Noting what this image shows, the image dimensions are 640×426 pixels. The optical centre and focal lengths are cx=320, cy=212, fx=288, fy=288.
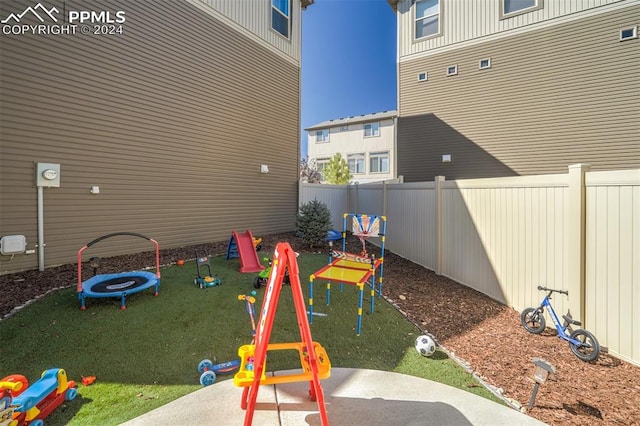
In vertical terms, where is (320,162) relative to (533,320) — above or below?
above

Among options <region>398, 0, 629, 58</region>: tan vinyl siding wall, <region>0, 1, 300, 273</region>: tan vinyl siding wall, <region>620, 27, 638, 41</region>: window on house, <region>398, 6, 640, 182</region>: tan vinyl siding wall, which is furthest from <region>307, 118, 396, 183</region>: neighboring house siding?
<region>0, 1, 300, 273</region>: tan vinyl siding wall

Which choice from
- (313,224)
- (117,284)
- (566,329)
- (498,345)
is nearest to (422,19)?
(313,224)

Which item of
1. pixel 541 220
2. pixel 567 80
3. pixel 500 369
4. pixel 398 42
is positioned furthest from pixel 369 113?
pixel 500 369

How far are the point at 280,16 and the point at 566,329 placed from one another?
11.9 meters

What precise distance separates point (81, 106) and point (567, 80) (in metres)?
13.0

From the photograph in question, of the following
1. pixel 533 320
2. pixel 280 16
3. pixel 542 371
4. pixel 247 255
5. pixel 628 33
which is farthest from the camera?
pixel 280 16

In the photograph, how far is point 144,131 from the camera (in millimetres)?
6832

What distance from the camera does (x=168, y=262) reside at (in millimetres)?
6590

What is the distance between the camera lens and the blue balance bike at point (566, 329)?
A: 3.12 metres

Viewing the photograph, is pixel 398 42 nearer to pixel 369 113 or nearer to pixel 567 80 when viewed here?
pixel 567 80

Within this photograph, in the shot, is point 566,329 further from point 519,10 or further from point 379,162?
point 379,162

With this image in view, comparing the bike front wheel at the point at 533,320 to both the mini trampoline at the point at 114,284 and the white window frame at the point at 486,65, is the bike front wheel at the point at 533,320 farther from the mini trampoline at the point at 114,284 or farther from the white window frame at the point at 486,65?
the white window frame at the point at 486,65

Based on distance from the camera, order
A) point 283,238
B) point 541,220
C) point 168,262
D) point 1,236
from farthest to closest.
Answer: point 283,238, point 168,262, point 1,236, point 541,220

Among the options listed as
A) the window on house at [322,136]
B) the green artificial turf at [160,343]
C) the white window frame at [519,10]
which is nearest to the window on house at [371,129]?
the window on house at [322,136]
